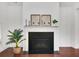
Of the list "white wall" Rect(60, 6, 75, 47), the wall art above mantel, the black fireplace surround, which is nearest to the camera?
the black fireplace surround

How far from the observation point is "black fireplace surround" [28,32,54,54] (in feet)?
24.1

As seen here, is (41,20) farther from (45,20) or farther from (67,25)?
(67,25)

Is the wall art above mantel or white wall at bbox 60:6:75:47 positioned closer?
the wall art above mantel

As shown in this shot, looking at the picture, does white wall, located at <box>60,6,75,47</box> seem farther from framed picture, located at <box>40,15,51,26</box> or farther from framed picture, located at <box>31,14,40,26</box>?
framed picture, located at <box>31,14,40,26</box>

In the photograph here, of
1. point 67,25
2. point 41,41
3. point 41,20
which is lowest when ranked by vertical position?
point 41,41

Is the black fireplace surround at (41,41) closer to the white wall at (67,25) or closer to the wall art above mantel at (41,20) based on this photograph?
the wall art above mantel at (41,20)

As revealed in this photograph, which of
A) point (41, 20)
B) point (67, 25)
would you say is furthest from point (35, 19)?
point (67, 25)

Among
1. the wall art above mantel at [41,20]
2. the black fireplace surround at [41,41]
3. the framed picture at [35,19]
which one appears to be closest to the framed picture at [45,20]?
the wall art above mantel at [41,20]

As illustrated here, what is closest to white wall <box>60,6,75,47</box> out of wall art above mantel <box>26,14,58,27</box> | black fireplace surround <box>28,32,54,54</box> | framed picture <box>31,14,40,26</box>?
wall art above mantel <box>26,14,58,27</box>

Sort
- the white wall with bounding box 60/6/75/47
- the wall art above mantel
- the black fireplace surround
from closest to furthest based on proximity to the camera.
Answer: the black fireplace surround → the wall art above mantel → the white wall with bounding box 60/6/75/47

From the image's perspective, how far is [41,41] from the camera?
7.40 meters

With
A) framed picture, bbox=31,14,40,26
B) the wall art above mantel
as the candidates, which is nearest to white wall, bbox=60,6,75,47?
the wall art above mantel

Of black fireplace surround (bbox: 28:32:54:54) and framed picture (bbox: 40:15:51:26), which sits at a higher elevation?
framed picture (bbox: 40:15:51:26)

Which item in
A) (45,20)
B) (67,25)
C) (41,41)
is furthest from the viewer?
(67,25)
